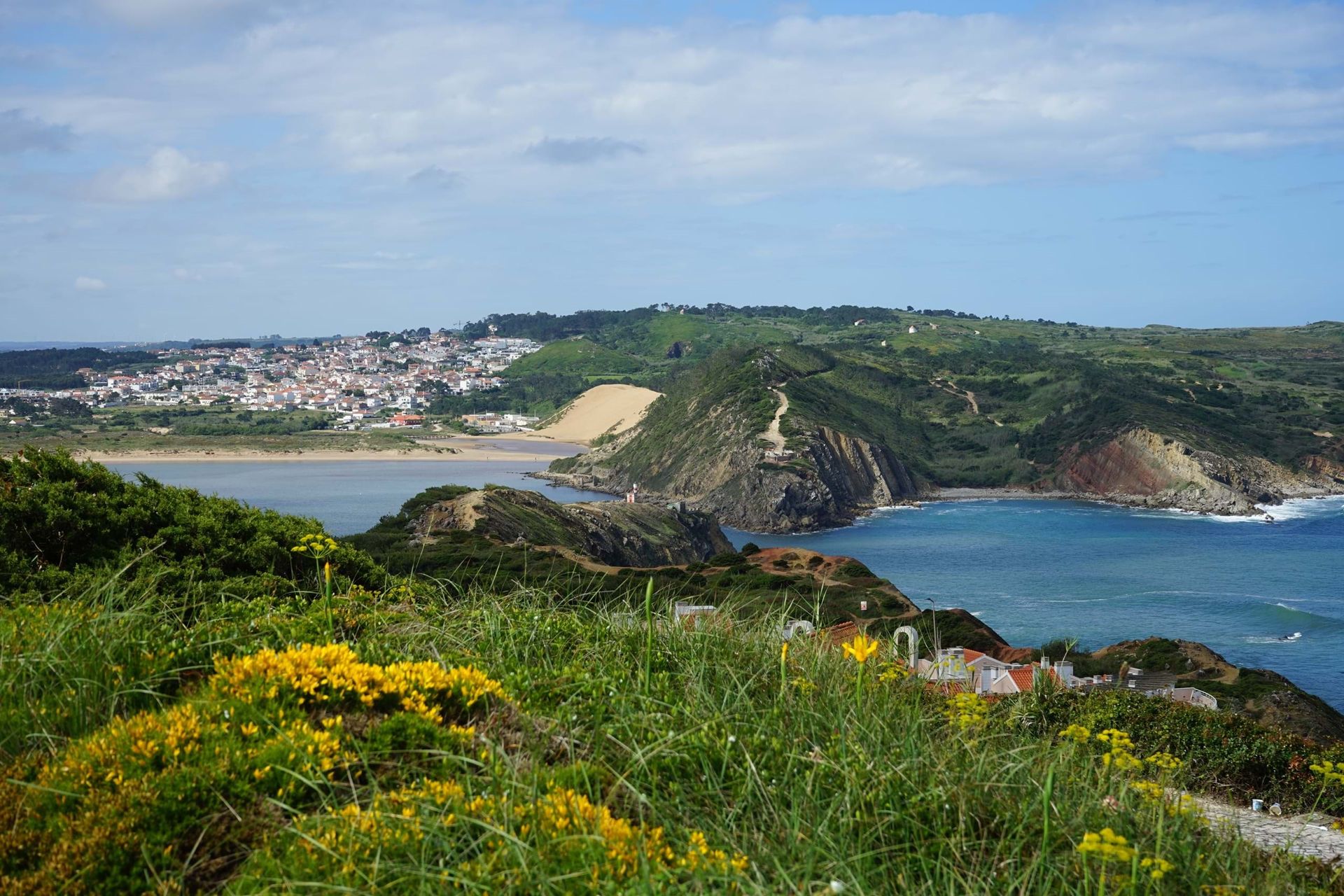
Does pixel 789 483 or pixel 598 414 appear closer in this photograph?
pixel 789 483

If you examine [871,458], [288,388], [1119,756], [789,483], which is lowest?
[789,483]

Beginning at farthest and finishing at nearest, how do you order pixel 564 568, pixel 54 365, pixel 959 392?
pixel 54 365 → pixel 959 392 → pixel 564 568

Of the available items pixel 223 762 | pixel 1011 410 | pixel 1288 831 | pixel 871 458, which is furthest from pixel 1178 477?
pixel 223 762

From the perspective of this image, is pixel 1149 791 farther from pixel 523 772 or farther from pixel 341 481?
pixel 341 481

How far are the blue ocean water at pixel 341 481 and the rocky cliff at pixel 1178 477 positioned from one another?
41.2 m

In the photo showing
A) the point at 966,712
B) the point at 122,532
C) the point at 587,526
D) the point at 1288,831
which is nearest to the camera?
the point at 966,712

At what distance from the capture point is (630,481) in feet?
301

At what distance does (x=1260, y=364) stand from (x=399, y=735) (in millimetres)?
145072

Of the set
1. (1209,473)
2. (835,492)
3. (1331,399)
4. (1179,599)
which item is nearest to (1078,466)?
(1209,473)

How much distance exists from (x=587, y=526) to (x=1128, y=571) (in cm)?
3017

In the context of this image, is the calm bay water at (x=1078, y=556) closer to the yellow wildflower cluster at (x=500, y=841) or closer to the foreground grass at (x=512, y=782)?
the foreground grass at (x=512, y=782)

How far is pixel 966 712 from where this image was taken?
5031 mm

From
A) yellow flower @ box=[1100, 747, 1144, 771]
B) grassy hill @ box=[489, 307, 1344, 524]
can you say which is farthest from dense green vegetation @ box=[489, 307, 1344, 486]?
yellow flower @ box=[1100, 747, 1144, 771]

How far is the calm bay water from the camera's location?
4497 centimetres
